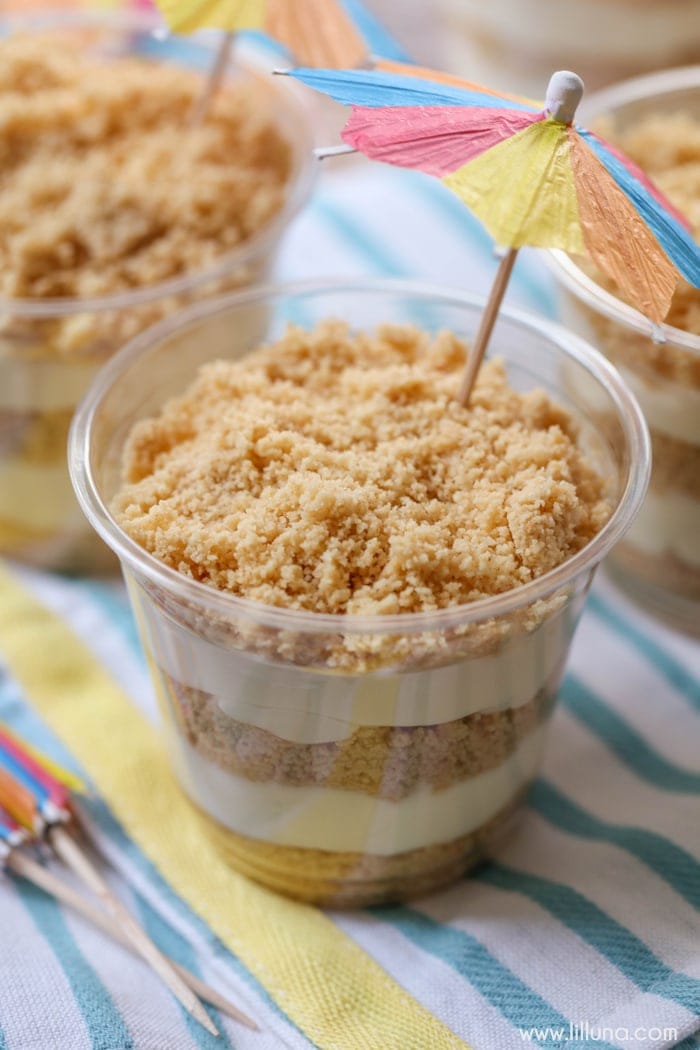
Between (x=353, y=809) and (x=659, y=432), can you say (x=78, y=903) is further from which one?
(x=659, y=432)

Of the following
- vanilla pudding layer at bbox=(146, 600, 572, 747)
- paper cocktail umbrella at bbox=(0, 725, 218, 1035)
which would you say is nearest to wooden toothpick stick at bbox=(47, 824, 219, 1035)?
paper cocktail umbrella at bbox=(0, 725, 218, 1035)

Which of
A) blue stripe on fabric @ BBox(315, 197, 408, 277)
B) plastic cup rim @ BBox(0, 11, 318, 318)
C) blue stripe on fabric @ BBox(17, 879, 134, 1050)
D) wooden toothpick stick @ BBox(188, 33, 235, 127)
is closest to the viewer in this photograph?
blue stripe on fabric @ BBox(17, 879, 134, 1050)

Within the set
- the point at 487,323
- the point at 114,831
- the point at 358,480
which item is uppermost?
the point at 487,323

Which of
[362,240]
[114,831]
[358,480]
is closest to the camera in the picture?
[358,480]

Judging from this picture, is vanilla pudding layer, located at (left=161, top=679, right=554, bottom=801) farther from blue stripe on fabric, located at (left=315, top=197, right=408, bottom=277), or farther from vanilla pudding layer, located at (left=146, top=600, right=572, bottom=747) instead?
blue stripe on fabric, located at (left=315, top=197, right=408, bottom=277)

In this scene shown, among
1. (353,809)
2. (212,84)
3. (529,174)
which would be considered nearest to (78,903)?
(353,809)

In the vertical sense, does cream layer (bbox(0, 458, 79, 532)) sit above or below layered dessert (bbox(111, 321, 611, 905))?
below

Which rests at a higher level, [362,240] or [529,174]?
[529,174]
